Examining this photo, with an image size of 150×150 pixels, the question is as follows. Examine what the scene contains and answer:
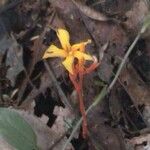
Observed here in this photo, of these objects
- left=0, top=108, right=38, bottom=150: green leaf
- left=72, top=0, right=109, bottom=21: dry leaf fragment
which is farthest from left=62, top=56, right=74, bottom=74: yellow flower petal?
left=72, top=0, right=109, bottom=21: dry leaf fragment

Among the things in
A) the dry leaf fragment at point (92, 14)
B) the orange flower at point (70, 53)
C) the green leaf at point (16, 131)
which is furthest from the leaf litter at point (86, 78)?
the orange flower at point (70, 53)

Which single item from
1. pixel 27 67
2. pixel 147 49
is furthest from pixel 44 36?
pixel 147 49

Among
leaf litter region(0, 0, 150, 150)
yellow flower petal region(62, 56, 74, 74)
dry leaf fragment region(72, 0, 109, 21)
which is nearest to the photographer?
yellow flower petal region(62, 56, 74, 74)

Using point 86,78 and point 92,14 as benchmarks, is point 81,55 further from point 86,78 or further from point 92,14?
point 92,14

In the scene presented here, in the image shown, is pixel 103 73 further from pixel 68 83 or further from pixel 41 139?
pixel 41 139

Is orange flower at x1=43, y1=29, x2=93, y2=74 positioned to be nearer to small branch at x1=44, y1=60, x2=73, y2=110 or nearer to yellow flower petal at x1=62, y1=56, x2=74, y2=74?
yellow flower petal at x1=62, y1=56, x2=74, y2=74

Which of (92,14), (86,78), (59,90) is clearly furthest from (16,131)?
(92,14)
